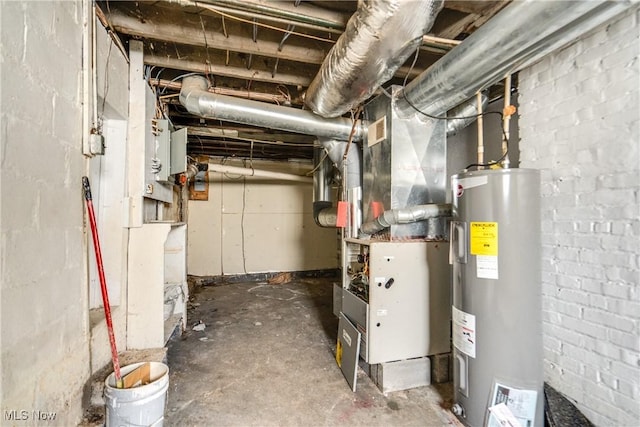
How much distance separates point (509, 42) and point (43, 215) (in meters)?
2.10

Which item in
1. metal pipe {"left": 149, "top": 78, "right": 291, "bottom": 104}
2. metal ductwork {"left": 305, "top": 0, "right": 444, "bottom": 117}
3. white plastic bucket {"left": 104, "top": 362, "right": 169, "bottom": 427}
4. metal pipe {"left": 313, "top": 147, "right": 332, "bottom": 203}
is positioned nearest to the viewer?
metal ductwork {"left": 305, "top": 0, "right": 444, "bottom": 117}

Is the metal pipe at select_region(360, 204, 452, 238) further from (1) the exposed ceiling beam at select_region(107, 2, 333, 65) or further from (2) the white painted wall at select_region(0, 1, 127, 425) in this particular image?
(2) the white painted wall at select_region(0, 1, 127, 425)

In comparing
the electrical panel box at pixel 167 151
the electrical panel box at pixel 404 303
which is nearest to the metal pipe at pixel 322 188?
the electrical panel box at pixel 167 151

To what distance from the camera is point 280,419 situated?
165 cm

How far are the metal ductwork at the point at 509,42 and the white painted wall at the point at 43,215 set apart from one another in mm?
1850

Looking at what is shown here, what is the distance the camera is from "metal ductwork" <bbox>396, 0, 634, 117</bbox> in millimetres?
1047

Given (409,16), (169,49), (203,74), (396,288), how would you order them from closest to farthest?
1. (409,16)
2. (396,288)
3. (169,49)
4. (203,74)

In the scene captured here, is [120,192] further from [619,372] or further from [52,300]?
[619,372]

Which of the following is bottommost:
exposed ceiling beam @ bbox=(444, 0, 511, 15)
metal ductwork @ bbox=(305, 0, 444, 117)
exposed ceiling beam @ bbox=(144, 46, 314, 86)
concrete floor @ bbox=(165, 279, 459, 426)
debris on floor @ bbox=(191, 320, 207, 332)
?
concrete floor @ bbox=(165, 279, 459, 426)

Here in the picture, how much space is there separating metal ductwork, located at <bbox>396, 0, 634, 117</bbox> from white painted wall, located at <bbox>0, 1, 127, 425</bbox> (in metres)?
1.85

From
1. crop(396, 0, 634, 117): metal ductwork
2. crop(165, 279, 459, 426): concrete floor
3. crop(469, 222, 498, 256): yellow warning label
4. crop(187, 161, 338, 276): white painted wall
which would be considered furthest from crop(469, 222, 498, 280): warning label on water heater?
crop(187, 161, 338, 276): white painted wall

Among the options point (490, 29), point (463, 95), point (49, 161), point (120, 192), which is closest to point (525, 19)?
point (490, 29)

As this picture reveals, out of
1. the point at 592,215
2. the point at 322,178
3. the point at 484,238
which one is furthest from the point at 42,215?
the point at 322,178

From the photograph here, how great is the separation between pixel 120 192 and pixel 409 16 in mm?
Result: 2099
